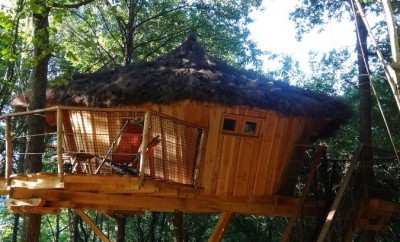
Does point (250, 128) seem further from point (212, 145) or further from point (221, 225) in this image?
point (221, 225)

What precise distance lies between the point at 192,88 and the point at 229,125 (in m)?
1.16

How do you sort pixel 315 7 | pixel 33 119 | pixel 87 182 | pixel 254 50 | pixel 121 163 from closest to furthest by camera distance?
pixel 87 182 < pixel 121 163 < pixel 33 119 < pixel 315 7 < pixel 254 50

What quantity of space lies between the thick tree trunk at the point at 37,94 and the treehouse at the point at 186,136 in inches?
17.9

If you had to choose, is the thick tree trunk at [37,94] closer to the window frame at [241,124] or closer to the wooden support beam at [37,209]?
the wooden support beam at [37,209]

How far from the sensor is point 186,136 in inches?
325

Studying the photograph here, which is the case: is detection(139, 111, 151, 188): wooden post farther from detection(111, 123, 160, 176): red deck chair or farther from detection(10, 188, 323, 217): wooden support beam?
detection(10, 188, 323, 217): wooden support beam

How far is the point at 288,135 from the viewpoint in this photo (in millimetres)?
9266

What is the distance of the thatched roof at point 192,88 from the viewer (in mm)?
8016

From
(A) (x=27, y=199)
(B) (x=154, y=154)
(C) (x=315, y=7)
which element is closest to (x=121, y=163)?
(B) (x=154, y=154)

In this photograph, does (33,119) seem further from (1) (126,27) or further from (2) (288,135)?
(1) (126,27)

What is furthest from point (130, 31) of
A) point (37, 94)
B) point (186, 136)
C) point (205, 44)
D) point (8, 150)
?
point (8, 150)

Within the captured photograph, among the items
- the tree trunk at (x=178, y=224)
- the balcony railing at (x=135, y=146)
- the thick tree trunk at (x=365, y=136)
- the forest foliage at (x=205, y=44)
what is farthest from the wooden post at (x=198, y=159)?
the forest foliage at (x=205, y=44)

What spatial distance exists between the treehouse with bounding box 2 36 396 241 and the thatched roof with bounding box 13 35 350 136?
0.02m

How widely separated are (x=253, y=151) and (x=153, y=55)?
882 centimetres
